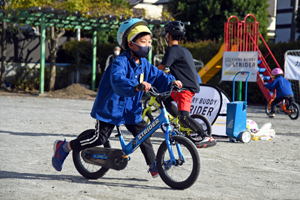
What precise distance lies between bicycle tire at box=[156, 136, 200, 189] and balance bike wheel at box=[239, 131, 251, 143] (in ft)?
10.6

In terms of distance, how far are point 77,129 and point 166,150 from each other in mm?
4191

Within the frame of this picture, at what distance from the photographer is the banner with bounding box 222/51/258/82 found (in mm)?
12609

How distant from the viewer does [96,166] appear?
4.20m

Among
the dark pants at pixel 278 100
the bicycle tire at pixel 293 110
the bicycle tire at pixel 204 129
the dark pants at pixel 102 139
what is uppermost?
the dark pants at pixel 102 139

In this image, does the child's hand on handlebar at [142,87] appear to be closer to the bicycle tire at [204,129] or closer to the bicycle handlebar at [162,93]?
the bicycle handlebar at [162,93]

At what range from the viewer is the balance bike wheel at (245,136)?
22.1 feet

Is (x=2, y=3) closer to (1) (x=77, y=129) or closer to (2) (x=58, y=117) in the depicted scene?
(2) (x=58, y=117)

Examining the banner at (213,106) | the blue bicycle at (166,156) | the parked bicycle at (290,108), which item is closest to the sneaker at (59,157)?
the blue bicycle at (166,156)

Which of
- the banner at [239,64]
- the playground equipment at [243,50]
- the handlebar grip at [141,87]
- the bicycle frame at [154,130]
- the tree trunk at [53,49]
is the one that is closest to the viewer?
the handlebar grip at [141,87]

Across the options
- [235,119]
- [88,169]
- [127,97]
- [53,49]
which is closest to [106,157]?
[88,169]

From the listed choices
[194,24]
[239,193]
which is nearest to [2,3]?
[194,24]

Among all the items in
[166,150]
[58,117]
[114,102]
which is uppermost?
[114,102]

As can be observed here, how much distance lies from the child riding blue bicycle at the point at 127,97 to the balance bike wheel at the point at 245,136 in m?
3.18

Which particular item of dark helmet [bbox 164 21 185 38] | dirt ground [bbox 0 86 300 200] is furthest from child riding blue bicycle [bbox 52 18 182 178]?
dark helmet [bbox 164 21 185 38]
